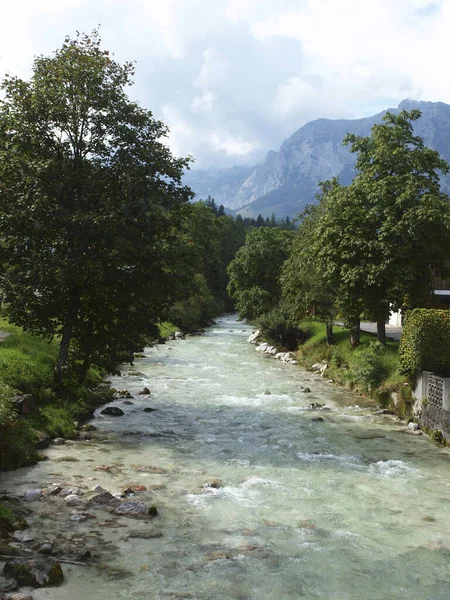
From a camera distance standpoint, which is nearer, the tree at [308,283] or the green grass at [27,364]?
the green grass at [27,364]

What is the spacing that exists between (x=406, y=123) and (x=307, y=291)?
1331cm

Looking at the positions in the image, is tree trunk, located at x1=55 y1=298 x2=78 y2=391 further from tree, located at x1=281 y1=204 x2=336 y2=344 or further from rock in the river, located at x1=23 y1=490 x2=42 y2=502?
tree, located at x1=281 y1=204 x2=336 y2=344

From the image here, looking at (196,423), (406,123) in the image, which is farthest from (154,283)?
(406,123)

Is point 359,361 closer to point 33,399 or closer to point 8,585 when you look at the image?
point 33,399

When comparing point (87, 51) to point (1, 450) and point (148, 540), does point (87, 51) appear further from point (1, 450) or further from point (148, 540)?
point (148, 540)

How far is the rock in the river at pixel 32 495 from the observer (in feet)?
42.5

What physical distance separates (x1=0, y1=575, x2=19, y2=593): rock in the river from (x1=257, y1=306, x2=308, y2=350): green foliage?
131 ft

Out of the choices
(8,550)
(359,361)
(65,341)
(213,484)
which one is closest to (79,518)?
(8,550)

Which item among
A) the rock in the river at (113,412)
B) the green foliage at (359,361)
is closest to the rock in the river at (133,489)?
the rock in the river at (113,412)

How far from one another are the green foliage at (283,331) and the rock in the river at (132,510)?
35802 mm

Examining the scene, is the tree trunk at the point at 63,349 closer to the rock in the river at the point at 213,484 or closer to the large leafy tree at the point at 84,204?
the large leafy tree at the point at 84,204

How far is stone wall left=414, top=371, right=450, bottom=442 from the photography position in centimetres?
2003

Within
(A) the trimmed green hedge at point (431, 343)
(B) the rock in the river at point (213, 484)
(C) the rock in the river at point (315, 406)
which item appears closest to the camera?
(B) the rock in the river at point (213, 484)

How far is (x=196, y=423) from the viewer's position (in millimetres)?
22312
